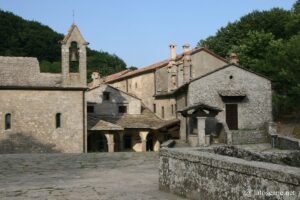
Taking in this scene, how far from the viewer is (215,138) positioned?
28938 millimetres

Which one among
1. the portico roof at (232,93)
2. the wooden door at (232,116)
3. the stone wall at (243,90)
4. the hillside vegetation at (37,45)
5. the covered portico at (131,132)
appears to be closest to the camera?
the portico roof at (232,93)

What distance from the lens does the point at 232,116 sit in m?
30.7

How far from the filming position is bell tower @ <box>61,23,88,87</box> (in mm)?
27844

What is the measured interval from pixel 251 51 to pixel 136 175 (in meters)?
35.4

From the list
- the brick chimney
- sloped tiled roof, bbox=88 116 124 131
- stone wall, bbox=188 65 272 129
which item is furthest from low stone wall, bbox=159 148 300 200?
the brick chimney

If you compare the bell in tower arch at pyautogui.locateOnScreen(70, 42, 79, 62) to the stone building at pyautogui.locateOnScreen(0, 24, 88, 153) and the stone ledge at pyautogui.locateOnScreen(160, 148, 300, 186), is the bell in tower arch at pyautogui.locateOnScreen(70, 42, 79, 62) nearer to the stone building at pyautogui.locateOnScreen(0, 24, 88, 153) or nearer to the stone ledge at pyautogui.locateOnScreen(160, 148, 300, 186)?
the stone building at pyautogui.locateOnScreen(0, 24, 88, 153)

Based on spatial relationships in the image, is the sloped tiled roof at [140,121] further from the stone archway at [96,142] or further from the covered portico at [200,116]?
the covered portico at [200,116]

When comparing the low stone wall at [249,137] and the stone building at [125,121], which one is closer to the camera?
the low stone wall at [249,137]

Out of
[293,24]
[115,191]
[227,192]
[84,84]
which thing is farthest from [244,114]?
[227,192]

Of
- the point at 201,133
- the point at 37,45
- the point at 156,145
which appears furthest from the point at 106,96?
the point at 37,45

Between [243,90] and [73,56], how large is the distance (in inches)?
535

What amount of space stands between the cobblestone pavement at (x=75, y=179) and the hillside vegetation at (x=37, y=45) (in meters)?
52.5

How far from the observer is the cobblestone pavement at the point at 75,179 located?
892cm


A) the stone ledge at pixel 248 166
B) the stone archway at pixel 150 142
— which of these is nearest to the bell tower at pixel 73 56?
the stone archway at pixel 150 142
